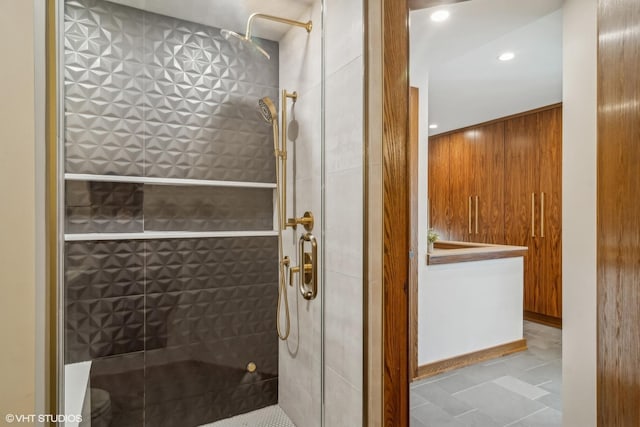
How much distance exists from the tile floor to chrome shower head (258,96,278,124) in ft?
6.44

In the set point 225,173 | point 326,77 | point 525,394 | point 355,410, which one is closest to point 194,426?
point 355,410

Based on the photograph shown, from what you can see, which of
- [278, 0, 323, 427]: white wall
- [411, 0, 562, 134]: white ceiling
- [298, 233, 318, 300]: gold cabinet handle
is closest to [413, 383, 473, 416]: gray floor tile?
[278, 0, 323, 427]: white wall

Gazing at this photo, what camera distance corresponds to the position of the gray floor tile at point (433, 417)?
207 cm

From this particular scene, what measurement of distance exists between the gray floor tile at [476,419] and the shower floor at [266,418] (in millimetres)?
1188

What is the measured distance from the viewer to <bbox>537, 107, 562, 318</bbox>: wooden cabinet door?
152 inches

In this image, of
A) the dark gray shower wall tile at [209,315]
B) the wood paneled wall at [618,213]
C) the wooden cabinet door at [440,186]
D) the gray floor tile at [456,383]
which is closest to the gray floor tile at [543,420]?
the gray floor tile at [456,383]

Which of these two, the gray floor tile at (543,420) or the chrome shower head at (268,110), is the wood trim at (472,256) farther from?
the chrome shower head at (268,110)

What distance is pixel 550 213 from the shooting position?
3926 millimetres

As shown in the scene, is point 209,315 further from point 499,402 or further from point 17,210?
point 499,402

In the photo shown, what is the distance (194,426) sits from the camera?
57.3 inches

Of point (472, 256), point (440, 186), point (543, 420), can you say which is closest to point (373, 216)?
point (543, 420)

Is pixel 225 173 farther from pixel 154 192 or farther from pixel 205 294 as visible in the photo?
pixel 205 294

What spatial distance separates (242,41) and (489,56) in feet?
7.06

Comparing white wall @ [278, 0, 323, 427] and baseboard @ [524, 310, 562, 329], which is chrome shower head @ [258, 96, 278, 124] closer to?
white wall @ [278, 0, 323, 427]
